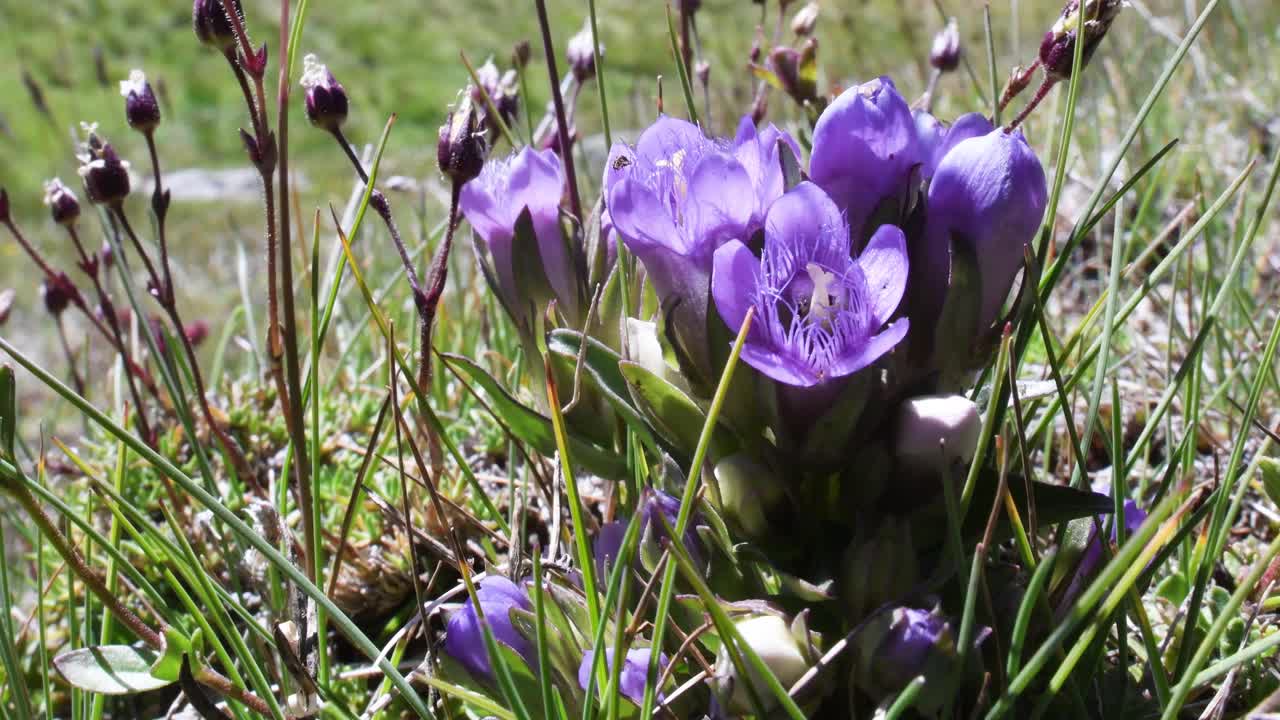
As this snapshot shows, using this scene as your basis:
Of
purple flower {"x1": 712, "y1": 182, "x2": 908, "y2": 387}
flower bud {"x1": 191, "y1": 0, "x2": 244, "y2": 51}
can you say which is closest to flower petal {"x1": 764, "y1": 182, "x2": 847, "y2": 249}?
purple flower {"x1": 712, "y1": 182, "x2": 908, "y2": 387}

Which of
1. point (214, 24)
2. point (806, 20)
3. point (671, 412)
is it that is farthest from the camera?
point (806, 20)

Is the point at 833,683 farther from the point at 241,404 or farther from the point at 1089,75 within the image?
the point at 1089,75

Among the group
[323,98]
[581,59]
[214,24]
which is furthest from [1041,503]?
[581,59]

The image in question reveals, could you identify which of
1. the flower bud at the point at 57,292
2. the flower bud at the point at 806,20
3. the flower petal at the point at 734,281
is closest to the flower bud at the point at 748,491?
the flower petal at the point at 734,281

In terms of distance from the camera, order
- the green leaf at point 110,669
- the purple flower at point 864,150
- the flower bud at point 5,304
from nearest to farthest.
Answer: the purple flower at point 864,150 < the green leaf at point 110,669 < the flower bud at point 5,304

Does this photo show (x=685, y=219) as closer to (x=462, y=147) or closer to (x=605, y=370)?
(x=605, y=370)

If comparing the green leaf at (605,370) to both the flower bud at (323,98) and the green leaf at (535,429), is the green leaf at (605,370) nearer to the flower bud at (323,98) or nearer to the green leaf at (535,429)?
the green leaf at (535,429)
